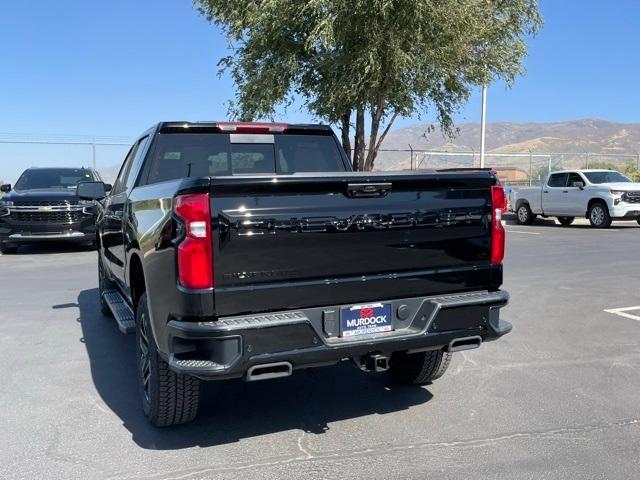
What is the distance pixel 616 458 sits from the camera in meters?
3.47

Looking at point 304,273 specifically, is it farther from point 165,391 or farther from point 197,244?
point 165,391

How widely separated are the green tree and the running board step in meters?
9.31

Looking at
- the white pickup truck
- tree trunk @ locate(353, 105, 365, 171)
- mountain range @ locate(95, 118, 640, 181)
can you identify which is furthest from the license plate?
mountain range @ locate(95, 118, 640, 181)

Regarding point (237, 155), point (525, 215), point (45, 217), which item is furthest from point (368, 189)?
point (525, 215)

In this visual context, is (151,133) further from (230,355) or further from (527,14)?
(527,14)

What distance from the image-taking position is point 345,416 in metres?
4.15

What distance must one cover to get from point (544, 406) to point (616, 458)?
0.81 m

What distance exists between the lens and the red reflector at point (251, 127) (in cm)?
505

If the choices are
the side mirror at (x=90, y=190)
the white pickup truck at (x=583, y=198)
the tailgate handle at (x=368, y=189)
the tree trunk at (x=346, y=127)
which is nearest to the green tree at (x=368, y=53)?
the tree trunk at (x=346, y=127)

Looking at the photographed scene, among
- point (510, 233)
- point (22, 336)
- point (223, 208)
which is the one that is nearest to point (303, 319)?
point (223, 208)

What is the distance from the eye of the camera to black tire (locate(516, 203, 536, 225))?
21487mm

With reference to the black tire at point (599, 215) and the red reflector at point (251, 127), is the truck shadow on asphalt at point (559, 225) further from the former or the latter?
the red reflector at point (251, 127)

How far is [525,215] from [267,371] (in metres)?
19.9

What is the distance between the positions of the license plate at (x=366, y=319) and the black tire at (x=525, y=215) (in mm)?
19102
